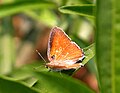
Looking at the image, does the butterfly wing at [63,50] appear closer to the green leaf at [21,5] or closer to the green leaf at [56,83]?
the green leaf at [56,83]

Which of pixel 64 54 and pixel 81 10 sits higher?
pixel 81 10

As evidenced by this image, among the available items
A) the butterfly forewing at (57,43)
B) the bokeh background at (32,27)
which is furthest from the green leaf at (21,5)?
the butterfly forewing at (57,43)

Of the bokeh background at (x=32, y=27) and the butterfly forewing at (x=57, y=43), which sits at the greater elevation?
the butterfly forewing at (x=57, y=43)

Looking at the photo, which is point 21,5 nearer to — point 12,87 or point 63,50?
point 63,50

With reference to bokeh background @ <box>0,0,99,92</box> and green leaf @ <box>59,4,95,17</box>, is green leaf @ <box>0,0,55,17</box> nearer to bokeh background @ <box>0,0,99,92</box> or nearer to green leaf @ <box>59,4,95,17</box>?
bokeh background @ <box>0,0,99,92</box>

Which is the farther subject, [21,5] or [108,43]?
[21,5]

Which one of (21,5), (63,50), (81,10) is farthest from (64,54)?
(21,5)

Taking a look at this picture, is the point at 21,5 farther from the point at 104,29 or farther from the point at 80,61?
the point at 104,29

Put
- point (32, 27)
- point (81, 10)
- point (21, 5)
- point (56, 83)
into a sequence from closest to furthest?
1. point (56, 83)
2. point (81, 10)
3. point (21, 5)
4. point (32, 27)
